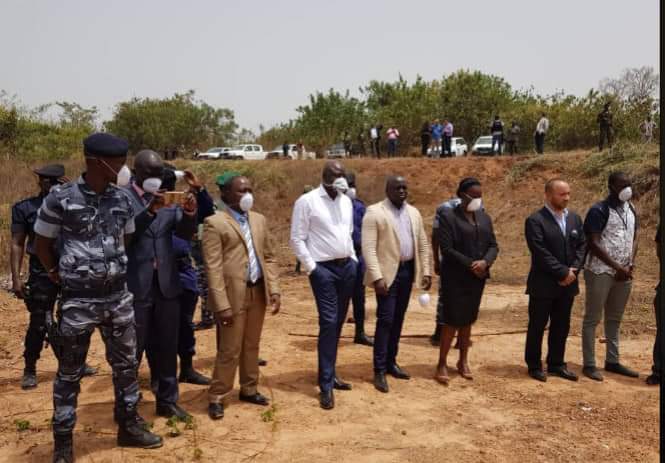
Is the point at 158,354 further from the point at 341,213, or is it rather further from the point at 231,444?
the point at 341,213

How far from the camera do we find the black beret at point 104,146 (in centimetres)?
365

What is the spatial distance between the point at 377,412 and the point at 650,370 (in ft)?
10.7

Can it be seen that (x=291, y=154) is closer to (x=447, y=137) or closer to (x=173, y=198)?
(x=447, y=137)

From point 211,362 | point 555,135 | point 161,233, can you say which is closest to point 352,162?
point 555,135

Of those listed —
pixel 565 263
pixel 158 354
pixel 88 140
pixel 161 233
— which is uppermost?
pixel 88 140

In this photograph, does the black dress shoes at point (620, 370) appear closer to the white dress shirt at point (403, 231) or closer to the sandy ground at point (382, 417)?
the sandy ground at point (382, 417)

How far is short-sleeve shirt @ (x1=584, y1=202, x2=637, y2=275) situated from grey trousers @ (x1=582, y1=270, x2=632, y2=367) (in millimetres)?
120

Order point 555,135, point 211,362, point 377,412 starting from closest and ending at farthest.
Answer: point 377,412, point 211,362, point 555,135

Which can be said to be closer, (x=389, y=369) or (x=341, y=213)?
(x=341, y=213)

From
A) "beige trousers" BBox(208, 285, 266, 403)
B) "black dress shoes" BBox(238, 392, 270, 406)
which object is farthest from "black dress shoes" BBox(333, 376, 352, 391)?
"beige trousers" BBox(208, 285, 266, 403)

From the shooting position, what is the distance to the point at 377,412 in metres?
4.86

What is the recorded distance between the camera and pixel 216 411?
462 cm

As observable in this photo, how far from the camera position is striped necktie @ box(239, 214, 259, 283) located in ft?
15.4

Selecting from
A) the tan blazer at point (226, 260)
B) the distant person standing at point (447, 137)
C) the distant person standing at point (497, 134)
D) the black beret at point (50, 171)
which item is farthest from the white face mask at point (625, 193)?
the distant person standing at point (447, 137)
